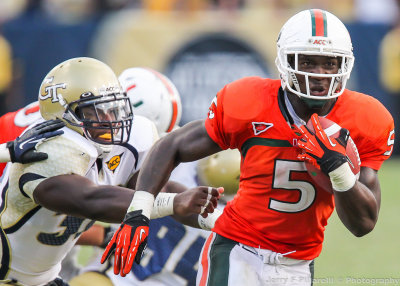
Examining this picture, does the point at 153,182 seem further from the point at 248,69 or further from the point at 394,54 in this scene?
the point at 394,54

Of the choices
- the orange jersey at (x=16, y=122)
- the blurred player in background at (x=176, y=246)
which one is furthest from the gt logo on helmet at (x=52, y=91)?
the blurred player in background at (x=176, y=246)

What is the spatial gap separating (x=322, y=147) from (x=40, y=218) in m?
1.37

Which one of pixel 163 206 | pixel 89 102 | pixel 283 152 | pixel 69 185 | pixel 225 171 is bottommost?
pixel 225 171

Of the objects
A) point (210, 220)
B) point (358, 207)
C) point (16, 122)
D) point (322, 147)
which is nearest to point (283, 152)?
point (322, 147)

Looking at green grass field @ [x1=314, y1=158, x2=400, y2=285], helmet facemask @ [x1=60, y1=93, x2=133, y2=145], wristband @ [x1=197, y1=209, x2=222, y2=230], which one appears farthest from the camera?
green grass field @ [x1=314, y1=158, x2=400, y2=285]

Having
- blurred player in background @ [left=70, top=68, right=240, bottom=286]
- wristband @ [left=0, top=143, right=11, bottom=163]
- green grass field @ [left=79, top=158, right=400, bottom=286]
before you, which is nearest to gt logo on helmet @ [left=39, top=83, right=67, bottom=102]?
wristband @ [left=0, top=143, right=11, bottom=163]

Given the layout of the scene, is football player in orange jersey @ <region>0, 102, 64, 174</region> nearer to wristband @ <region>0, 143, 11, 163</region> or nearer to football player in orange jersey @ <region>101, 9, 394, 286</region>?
wristband @ <region>0, 143, 11, 163</region>

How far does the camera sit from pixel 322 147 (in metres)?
3.32

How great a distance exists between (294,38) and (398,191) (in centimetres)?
653

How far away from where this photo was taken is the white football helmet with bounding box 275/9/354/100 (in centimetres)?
351

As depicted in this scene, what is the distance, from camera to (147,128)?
14.7ft

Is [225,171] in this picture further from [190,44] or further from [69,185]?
[190,44]

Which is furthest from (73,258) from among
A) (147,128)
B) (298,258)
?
(298,258)

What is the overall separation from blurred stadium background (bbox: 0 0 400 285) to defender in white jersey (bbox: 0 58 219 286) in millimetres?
6985
